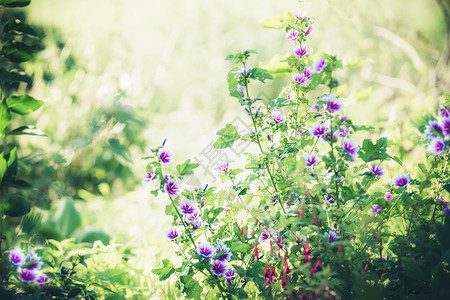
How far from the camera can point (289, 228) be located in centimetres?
102

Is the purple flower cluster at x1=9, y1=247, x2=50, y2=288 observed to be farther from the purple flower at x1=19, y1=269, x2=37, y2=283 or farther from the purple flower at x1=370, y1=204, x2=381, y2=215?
the purple flower at x1=370, y1=204, x2=381, y2=215

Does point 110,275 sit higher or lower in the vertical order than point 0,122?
lower

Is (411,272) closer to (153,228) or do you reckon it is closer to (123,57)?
(153,228)

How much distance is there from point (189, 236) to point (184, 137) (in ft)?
9.96

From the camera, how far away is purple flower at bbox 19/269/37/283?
37.0 inches

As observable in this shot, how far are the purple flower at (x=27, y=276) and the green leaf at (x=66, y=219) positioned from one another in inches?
38.5

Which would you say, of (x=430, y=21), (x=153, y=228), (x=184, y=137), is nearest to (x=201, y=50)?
Result: (x=184, y=137)

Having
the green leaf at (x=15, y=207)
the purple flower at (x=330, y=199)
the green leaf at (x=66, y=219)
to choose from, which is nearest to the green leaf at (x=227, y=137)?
the purple flower at (x=330, y=199)

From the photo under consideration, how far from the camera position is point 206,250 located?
92 centimetres

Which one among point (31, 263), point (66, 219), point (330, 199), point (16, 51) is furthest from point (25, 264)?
point (66, 219)

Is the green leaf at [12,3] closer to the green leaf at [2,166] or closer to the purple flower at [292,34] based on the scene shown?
the green leaf at [2,166]

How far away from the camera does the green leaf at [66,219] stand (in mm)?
1891

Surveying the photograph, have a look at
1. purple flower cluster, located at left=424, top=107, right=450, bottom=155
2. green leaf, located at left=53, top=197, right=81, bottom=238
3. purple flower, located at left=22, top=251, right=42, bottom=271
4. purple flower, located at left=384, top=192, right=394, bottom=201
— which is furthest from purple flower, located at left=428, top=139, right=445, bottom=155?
green leaf, located at left=53, top=197, right=81, bottom=238

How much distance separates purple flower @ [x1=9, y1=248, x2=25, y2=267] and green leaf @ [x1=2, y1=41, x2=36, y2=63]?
0.60 meters
